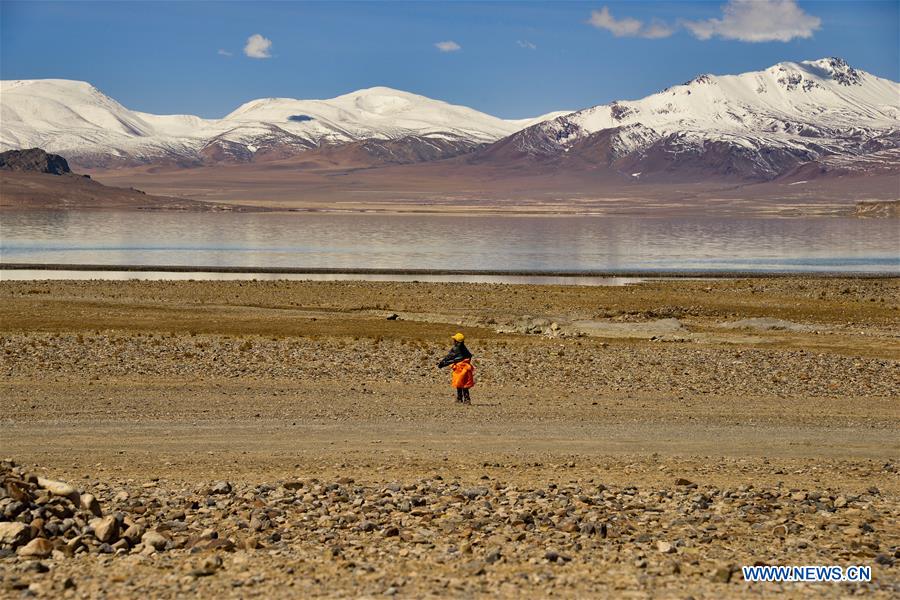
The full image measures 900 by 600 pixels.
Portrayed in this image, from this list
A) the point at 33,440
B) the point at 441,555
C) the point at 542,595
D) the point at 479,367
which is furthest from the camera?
the point at 479,367

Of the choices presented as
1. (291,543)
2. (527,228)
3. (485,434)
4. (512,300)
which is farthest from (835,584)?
(527,228)

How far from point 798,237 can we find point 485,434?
103 meters

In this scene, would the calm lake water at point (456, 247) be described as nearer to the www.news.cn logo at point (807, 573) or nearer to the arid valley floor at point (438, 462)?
the arid valley floor at point (438, 462)

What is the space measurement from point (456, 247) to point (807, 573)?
263 ft

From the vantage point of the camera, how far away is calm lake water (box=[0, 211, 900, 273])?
70.5 metres

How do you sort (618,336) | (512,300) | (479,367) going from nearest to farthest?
1. (479,367)
2. (618,336)
3. (512,300)

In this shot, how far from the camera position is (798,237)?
113125 mm

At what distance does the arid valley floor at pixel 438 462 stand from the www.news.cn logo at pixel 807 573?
147 mm

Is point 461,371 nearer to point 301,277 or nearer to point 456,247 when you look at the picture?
point 301,277

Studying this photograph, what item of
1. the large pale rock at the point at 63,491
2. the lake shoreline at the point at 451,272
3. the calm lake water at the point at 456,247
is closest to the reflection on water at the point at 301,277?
the lake shoreline at the point at 451,272

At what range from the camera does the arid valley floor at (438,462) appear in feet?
32.0

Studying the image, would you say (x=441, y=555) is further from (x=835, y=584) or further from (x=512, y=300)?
(x=512, y=300)

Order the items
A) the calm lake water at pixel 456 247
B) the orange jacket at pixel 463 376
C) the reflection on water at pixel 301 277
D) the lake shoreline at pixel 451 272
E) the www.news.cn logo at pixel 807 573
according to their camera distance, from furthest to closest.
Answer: the calm lake water at pixel 456 247
the lake shoreline at pixel 451 272
the reflection on water at pixel 301 277
the orange jacket at pixel 463 376
the www.news.cn logo at pixel 807 573

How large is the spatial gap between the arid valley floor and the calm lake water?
39.1m
